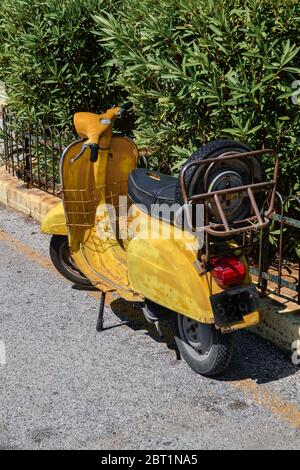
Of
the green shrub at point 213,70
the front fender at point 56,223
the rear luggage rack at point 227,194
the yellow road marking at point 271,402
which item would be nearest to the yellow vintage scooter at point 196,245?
the rear luggage rack at point 227,194

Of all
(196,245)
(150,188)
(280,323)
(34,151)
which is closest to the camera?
(196,245)

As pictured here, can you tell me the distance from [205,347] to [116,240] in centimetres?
132

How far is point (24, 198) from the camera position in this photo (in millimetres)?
7930

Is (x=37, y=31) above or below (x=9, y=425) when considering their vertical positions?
above

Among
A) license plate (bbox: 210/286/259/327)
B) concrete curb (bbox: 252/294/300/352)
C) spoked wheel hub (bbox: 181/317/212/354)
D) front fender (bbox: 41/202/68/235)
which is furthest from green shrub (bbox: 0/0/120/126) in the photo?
license plate (bbox: 210/286/259/327)

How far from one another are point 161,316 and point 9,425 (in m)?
1.22

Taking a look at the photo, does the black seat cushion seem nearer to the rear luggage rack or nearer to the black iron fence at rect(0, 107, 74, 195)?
the rear luggage rack

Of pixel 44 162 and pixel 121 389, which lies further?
pixel 44 162

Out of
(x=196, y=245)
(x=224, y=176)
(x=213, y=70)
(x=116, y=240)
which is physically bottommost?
(x=116, y=240)

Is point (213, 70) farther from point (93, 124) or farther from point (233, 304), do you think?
point (233, 304)

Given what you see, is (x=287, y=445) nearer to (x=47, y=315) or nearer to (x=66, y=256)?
(x=47, y=315)

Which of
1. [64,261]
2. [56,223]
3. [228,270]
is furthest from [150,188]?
[64,261]
